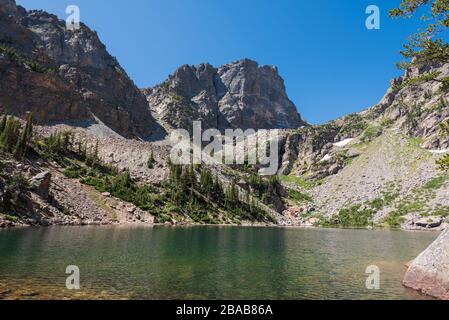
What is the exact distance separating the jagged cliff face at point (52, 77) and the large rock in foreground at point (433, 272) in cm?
14096

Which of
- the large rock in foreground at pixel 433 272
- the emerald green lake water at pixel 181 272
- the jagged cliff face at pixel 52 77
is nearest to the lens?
the emerald green lake water at pixel 181 272

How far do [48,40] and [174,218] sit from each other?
483 ft

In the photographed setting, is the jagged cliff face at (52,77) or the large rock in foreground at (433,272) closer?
the large rock in foreground at (433,272)

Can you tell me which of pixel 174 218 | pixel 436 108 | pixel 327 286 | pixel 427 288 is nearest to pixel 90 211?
pixel 174 218

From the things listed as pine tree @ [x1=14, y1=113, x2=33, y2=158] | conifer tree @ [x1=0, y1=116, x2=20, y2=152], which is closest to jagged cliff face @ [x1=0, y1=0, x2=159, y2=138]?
conifer tree @ [x1=0, y1=116, x2=20, y2=152]

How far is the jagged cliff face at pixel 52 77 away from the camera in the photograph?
13800cm

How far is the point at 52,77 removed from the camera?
491ft

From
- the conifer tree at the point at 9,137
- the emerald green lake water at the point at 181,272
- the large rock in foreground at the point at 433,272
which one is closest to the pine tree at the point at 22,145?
the conifer tree at the point at 9,137

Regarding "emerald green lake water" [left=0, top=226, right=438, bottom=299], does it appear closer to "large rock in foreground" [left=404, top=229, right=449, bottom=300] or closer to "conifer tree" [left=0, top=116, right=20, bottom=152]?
"large rock in foreground" [left=404, top=229, right=449, bottom=300]

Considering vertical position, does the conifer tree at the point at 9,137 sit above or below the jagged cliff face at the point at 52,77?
below

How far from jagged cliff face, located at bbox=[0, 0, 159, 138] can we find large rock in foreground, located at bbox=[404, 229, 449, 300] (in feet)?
462

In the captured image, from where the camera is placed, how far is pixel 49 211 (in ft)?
211

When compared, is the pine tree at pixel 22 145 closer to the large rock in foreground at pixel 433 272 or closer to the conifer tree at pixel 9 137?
the conifer tree at pixel 9 137

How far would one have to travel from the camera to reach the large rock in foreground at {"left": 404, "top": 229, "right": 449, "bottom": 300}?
2128 cm
